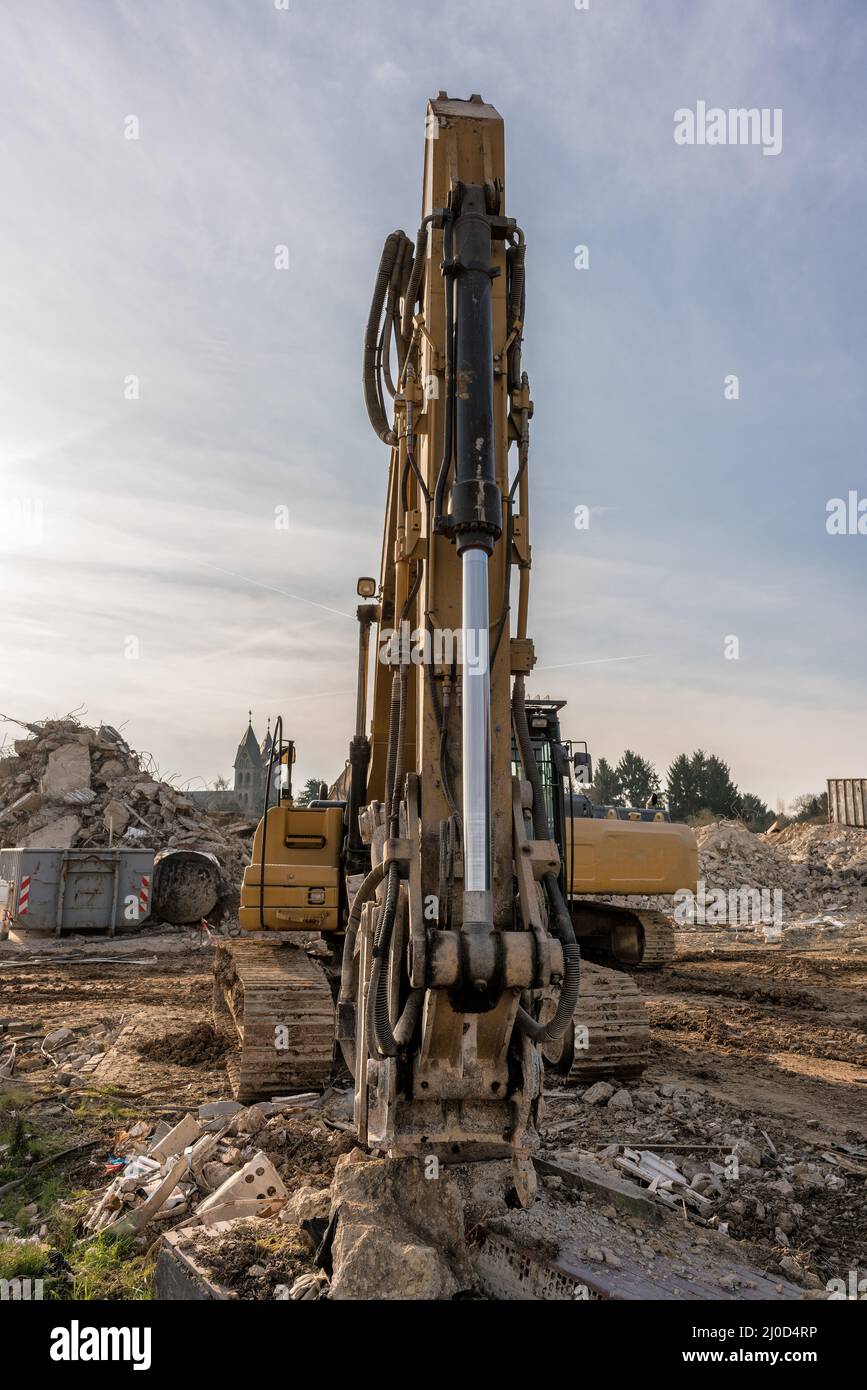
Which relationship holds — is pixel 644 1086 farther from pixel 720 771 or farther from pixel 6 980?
pixel 720 771

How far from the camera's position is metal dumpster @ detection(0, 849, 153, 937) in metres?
15.8

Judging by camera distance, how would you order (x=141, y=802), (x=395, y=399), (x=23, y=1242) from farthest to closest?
(x=141, y=802) → (x=395, y=399) → (x=23, y=1242)

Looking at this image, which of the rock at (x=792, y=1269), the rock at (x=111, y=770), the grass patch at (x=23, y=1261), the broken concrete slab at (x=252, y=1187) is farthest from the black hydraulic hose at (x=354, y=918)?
the rock at (x=111, y=770)

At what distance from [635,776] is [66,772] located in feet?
153

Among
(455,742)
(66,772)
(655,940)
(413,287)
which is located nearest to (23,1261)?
(455,742)

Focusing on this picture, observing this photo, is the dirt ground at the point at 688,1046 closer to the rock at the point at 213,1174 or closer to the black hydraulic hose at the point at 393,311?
the rock at the point at 213,1174

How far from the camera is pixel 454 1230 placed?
3.68m

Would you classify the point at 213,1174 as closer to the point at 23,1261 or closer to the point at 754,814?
the point at 23,1261

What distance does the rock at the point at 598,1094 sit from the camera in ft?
21.0

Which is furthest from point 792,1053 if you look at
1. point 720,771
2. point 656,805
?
point 720,771

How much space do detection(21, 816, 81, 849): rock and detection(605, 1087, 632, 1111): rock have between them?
16.5m

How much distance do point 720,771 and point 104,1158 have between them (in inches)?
1944

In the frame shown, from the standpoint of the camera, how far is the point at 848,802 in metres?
32.4

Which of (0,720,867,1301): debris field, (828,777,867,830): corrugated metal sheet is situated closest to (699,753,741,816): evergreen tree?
(828,777,867,830): corrugated metal sheet
